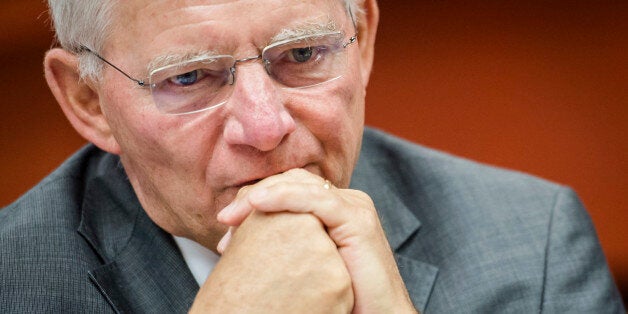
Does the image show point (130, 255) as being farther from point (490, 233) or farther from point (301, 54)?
point (490, 233)

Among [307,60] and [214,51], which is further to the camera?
[307,60]

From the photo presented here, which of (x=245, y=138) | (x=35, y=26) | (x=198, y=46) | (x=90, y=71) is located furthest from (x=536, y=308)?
(x=35, y=26)

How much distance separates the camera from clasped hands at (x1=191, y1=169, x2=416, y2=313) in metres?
1.50

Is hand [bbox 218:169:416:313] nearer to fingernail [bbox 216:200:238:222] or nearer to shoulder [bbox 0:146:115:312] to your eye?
fingernail [bbox 216:200:238:222]

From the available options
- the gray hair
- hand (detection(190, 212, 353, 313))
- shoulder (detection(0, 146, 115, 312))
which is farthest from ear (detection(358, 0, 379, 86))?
shoulder (detection(0, 146, 115, 312))

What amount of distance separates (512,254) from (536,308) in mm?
151

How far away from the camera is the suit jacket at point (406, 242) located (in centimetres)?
181

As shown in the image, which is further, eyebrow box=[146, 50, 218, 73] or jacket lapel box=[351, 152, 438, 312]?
jacket lapel box=[351, 152, 438, 312]

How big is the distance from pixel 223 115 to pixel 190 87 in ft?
0.32

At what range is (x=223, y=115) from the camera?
165cm

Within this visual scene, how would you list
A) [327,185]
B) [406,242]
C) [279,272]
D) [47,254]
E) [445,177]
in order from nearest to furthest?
[279,272] → [327,185] → [47,254] → [406,242] → [445,177]

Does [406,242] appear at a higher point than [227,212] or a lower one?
lower

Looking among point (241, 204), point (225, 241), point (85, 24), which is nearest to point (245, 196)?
point (241, 204)

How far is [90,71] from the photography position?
1778 mm
